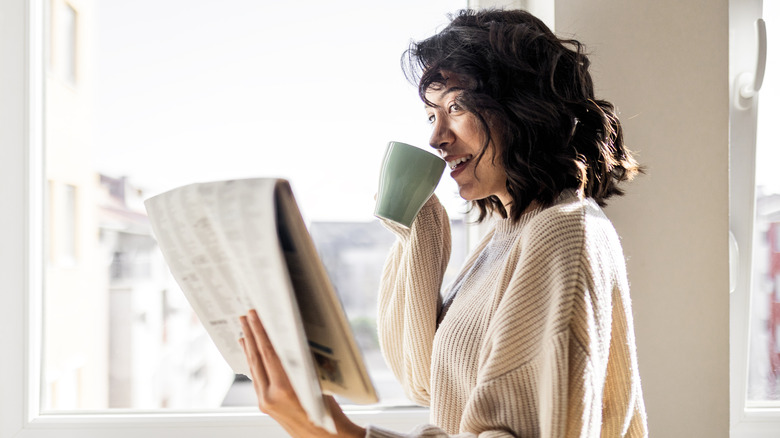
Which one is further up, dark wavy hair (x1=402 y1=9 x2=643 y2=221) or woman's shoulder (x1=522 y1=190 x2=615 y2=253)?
dark wavy hair (x1=402 y1=9 x2=643 y2=221)

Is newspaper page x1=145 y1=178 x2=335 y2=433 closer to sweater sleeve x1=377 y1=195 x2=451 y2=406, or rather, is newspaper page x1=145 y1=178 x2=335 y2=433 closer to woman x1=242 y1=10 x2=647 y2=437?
woman x1=242 y1=10 x2=647 y2=437

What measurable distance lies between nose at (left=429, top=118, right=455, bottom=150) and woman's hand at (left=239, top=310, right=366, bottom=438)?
1.52ft

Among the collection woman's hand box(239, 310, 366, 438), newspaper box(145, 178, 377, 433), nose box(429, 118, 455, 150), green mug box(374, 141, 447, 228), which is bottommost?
woman's hand box(239, 310, 366, 438)

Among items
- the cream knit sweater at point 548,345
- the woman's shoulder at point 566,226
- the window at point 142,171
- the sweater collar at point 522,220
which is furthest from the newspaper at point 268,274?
the window at point 142,171

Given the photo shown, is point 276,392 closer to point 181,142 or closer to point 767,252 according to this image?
point 181,142

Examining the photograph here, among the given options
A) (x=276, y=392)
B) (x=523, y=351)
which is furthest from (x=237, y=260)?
(x=523, y=351)

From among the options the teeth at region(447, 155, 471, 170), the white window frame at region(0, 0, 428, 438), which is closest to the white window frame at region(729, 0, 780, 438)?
the teeth at region(447, 155, 471, 170)

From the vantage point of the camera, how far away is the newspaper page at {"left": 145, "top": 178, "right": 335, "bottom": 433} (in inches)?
21.9

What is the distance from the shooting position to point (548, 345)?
0.68 meters

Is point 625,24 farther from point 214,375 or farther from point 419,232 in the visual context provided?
point 214,375

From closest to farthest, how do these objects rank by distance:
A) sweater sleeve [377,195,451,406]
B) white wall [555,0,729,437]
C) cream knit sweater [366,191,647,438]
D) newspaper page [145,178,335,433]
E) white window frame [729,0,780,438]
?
1. newspaper page [145,178,335,433]
2. cream knit sweater [366,191,647,438]
3. sweater sleeve [377,195,451,406]
4. white wall [555,0,729,437]
5. white window frame [729,0,780,438]

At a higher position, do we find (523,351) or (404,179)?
(404,179)

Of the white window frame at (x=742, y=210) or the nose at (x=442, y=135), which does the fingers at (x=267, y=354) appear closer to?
the nose at (x=442, y=135)

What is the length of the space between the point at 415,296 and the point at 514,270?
0.32m
